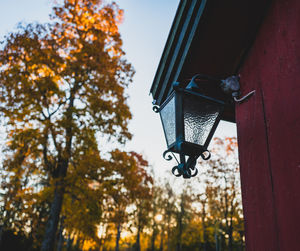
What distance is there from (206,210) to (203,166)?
24.9 feet

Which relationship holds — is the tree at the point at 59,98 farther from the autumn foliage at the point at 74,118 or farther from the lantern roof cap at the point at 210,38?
the lantern roof cap at the point at 210,38

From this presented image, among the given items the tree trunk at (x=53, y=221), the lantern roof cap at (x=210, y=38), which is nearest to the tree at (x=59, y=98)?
the tree trunk at (x=53, y=221)

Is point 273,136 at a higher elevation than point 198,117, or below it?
below

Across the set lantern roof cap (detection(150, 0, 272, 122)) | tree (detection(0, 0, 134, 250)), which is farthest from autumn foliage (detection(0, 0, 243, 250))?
lantern roof cap (detection(150, 0, 272, 122))

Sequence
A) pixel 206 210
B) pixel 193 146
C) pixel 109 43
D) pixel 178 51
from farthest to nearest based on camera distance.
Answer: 1. pixel 206 210
2. pixel 109 43
3. pixel 178 51
4. pixel 193 146

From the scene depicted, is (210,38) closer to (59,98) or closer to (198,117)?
(198,117)

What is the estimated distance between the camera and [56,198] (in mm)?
9297

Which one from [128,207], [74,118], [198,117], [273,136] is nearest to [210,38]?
[198,117]

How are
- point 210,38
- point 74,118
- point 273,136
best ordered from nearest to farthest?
point 273,136 → point 210,38 → point 74,118

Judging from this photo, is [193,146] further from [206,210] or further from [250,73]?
[206,210]

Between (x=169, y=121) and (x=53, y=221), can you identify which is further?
(x=53, y=221)

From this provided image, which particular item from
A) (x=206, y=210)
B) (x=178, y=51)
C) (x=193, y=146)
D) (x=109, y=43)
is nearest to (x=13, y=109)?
(x=109, y=43)

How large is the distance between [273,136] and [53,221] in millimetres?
9323

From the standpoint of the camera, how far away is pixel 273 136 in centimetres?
180
